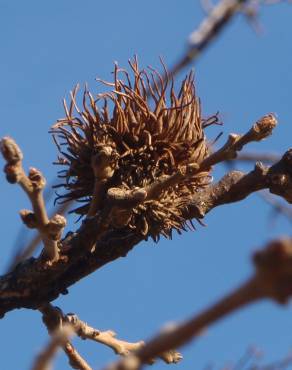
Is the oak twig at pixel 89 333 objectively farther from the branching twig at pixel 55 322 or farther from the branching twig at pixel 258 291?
the branching twig at pixel 258 291

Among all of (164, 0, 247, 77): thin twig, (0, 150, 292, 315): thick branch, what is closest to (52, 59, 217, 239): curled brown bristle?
(0, 150, 292, 315): thick branch

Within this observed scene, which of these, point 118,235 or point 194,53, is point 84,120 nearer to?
point 118,235

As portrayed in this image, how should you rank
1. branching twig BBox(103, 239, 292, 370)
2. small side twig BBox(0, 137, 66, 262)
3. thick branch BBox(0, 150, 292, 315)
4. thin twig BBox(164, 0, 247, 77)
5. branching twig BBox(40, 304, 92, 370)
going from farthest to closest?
branching twig BBox(40, 304, 92, 370)
thick branch BBox(0, 150, 292, 315)
small side twig BBox(0, 137, 66, 262)
thin twig BBox(164, 0, 247, 77)
branching twig BBox(103, 239, 292, 370)

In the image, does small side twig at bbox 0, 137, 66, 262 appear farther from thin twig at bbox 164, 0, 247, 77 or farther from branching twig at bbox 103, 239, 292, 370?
branching twig at bbox 103, 239, 292, 370

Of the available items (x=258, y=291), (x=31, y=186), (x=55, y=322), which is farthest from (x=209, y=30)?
(x=55, y=322)

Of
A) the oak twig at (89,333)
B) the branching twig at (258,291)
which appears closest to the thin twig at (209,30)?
the branching twig at (258,291)

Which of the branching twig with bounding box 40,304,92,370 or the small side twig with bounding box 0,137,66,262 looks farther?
the branching twig with bounding box 40,304,92,370
